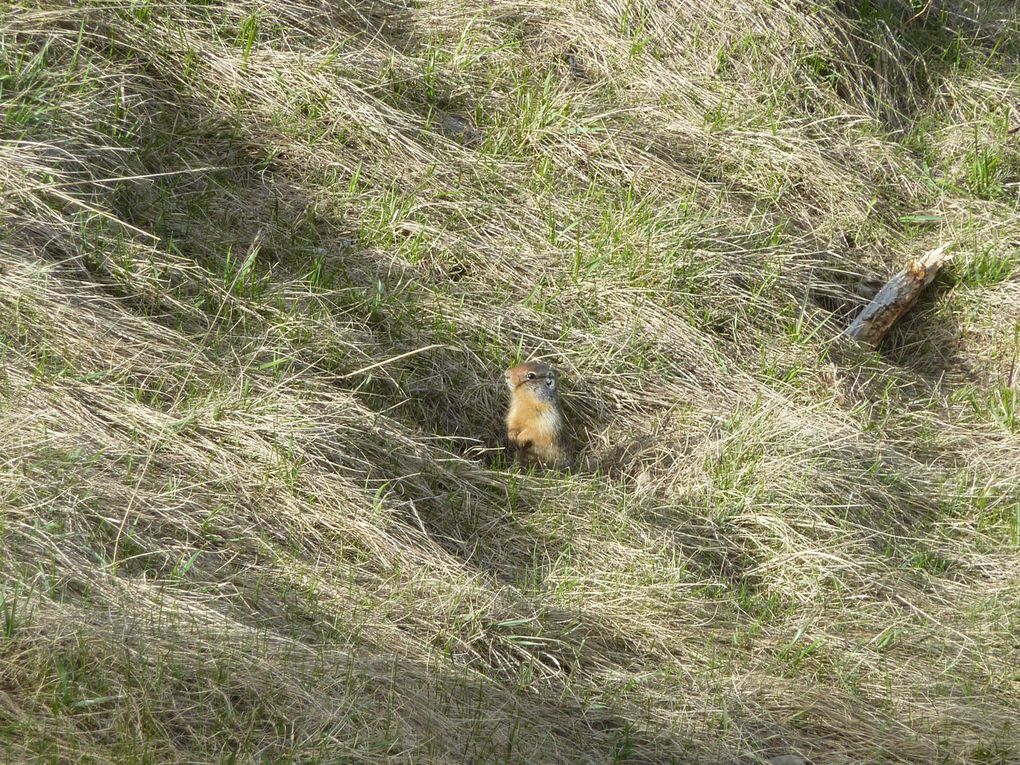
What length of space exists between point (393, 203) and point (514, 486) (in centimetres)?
174

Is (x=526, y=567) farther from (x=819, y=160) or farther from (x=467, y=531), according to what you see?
(x=819, y=160)

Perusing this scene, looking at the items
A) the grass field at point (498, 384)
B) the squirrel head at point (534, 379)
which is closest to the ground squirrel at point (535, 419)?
the squirrel head at point (534, 379)

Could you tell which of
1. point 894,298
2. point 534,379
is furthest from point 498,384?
point 894,298

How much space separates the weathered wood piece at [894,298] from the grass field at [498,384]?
0.38ft

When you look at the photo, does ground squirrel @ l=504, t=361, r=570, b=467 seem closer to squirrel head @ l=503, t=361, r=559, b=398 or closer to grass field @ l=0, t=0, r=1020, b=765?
squirrel head @ l=503, t=361, r=559, b=398

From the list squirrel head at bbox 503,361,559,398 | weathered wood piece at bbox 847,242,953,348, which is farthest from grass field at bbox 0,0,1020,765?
squirrel head at bbox 503,361,559,398

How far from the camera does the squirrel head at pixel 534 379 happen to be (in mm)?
5214

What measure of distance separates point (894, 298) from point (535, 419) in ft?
7.51

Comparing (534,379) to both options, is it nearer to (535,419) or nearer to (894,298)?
(535,419)

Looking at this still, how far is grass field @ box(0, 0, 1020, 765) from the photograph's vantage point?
3.66m

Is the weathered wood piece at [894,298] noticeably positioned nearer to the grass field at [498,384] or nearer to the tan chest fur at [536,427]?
the grass field at [498,384]

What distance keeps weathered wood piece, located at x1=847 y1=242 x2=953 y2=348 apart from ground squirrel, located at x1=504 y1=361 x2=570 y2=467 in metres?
1.81

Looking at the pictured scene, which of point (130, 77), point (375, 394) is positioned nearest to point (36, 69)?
point (130, 77)

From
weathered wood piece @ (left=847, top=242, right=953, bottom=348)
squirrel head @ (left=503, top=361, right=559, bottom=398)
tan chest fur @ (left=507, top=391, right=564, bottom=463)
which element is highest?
weathered wood piece @ (left=847, top=242, right=953, bottom=348)
